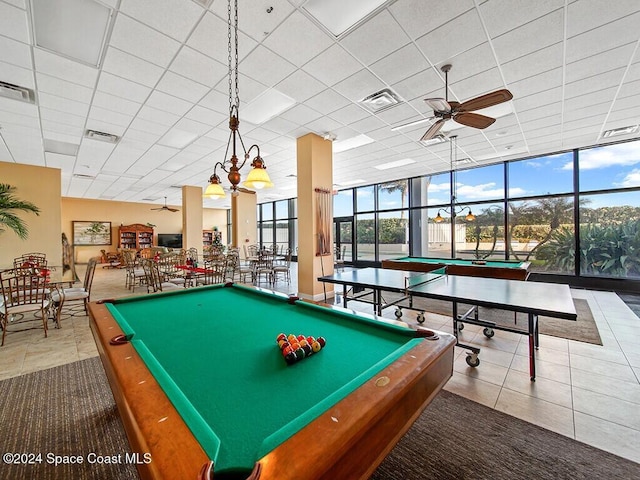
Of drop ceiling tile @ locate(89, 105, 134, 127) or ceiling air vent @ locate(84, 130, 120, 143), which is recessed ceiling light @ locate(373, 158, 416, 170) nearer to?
drop ceiling tile @ locate(89, 105, 134, 127)

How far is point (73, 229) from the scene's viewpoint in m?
12.0

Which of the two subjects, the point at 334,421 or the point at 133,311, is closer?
the point at 334,421

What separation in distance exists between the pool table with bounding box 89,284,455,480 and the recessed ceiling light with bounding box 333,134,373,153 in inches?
175

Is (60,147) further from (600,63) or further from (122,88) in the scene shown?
(600,63)

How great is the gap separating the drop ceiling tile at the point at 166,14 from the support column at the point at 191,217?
7.89 m

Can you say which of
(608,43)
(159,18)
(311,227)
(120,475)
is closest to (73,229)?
(311,227)

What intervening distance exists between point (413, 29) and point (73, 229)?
15.4 m

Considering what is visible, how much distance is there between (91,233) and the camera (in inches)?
→ 488

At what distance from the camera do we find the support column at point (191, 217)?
378 inches

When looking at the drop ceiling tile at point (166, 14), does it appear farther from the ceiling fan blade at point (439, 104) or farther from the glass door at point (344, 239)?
the glass door at point (344, 239)

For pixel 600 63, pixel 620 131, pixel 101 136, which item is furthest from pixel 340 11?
pixel 620 131

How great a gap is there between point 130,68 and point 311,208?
3.28 metres

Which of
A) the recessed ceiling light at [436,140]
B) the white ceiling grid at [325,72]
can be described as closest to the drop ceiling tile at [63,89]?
the white ceiling grid at [325,72]

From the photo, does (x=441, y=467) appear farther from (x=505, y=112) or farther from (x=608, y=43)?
(x=505, y=112)
